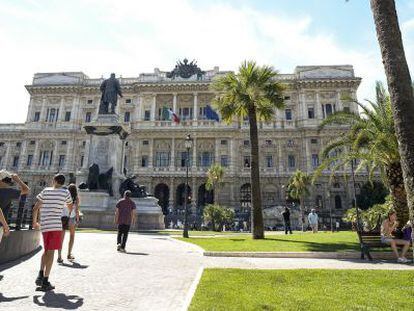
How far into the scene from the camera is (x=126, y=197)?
10.7 m

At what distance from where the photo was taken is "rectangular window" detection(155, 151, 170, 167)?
5188 cm

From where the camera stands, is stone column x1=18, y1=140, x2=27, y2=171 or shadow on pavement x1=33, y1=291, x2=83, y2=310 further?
stone column x1=18, y1=140, x2=27, y2=171

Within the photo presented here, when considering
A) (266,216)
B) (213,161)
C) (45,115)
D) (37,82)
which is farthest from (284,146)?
(37,82)

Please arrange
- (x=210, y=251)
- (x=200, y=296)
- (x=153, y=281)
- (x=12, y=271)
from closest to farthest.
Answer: (x=200, y=296) < (x=153, y=281) < (x=12, y=271) < (x=210, y=251)

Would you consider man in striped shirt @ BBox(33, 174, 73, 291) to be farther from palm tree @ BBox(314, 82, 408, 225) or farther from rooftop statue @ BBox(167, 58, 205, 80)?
rooftop statue @ BBox(167, 58, 205, 80)

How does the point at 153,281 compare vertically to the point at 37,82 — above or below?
below

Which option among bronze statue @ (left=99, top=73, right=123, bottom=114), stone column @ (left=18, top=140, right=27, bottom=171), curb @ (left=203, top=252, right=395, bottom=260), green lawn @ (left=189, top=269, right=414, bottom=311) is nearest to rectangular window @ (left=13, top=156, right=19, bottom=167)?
stone column @ (left=18, top=140, right=27, bottom=171)

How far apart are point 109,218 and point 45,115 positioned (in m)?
44.3

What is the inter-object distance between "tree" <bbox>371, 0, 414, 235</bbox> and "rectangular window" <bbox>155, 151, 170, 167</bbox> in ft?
152

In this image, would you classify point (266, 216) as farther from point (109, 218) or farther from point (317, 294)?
point (317, 294)

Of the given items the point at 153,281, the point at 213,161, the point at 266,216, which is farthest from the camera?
the point at 213,161

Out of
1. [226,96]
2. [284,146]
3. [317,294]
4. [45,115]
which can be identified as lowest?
[317,294]

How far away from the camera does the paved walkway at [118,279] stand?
15.2ft

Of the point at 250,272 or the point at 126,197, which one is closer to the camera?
the point at 250,272
